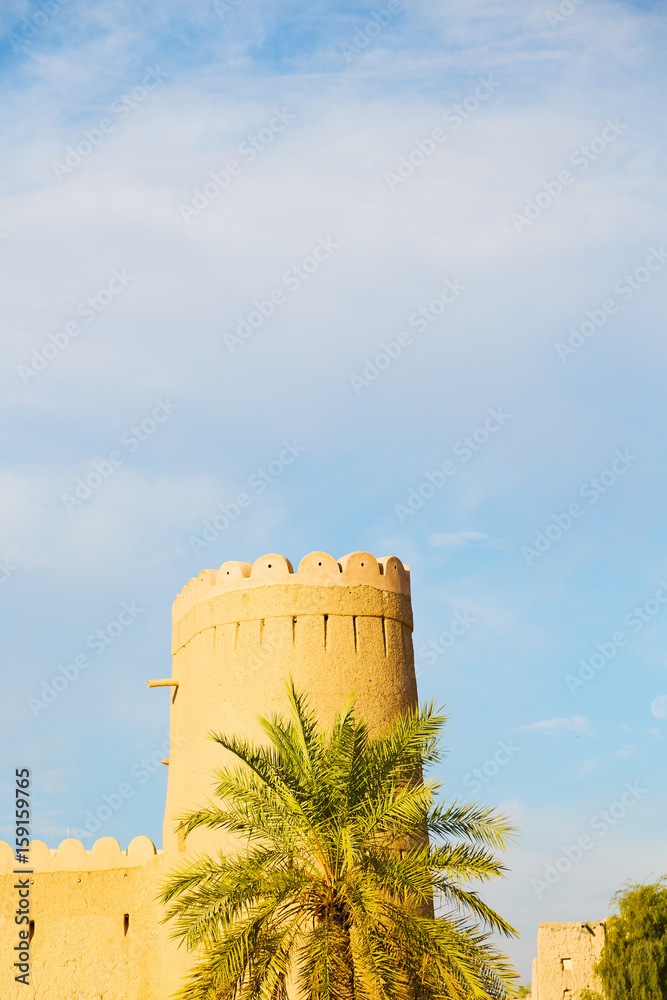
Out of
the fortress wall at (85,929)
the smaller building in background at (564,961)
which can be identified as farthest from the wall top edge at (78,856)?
the smaller building in background at (564,961)

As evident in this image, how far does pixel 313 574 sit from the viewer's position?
15.2m

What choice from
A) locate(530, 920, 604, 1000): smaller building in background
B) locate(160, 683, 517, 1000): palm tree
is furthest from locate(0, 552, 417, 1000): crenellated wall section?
locate(530, 920, 604, 1000): smaller building in background

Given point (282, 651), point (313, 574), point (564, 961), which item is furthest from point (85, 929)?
point (564, 961)

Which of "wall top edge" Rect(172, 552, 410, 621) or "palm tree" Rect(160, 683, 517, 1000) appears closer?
"palm tree" Rect(160, 683, 517, 1000)

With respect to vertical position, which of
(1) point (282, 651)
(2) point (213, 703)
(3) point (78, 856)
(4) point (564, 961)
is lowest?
(4) point (564, 961)

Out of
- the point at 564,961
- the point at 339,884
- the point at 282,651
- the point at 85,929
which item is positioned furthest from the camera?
the point at 564,961

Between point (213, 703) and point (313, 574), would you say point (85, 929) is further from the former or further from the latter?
point (313, 574)

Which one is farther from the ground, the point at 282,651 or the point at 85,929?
the point at 282,651

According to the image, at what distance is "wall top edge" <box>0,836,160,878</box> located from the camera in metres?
15.8

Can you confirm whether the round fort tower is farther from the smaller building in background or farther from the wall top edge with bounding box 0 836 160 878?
the smaller building in background

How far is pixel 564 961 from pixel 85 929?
24.0 ft

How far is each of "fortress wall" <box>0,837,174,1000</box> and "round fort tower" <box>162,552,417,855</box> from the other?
85cm

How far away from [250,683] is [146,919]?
352 centimetres

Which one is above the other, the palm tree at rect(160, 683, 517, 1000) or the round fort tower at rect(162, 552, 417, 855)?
the round fort tower at rect(162, 552, 417, 855)
